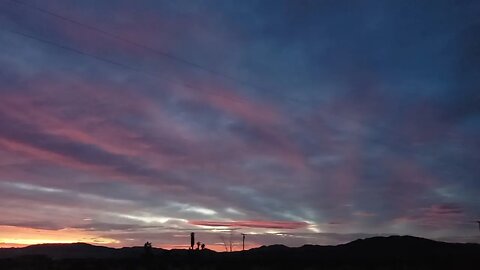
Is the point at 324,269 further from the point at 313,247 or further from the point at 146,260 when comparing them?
the point at 313,247

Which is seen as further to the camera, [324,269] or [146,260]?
[146,260]

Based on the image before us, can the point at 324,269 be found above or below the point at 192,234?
below

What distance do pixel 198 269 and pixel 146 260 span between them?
49.2 feet

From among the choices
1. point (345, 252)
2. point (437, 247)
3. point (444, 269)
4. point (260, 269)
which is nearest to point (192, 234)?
point (260, 269)

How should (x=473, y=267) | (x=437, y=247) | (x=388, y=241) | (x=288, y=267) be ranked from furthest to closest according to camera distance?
(x=388, y=241) < (x=437, y=247) < (x=288, y=267) < (x=473, y=267)

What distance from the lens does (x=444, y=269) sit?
61.2 metres

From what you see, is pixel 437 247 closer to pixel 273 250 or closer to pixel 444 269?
pixel 273 250

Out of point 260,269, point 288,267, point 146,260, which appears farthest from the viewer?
point 146,260

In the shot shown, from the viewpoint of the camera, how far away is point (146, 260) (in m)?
80.1

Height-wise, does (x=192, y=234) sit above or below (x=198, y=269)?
above

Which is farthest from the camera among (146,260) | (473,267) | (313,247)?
(313,247)

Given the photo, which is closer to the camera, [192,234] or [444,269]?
[444,269]

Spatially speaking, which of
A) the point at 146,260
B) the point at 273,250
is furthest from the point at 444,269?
the point at 273,250

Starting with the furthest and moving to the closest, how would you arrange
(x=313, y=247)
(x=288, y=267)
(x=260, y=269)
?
(x=313, y=247) → (x=288, y=267) → (x=260, y=269)
